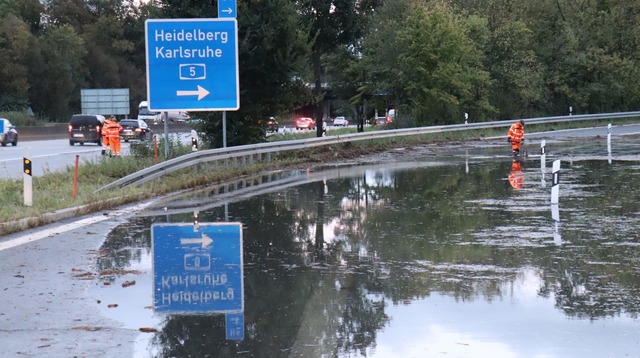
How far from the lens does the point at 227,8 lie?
28500 millimetres

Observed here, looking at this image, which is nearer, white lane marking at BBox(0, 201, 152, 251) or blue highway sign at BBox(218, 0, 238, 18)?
white lane marking at BBox(0, 201, 152, 251)

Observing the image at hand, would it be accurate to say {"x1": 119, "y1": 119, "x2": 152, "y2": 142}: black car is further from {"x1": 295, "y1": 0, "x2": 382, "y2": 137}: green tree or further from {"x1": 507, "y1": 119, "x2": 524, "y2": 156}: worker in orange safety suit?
{"x1": 507, "y1": 119, "x2": 524, "y2": 156}: worker in orange safety suit

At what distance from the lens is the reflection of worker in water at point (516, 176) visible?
937 inches

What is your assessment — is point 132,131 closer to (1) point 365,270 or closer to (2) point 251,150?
(2) point 251,150

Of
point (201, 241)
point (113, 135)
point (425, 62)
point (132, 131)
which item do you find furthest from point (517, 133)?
point (132, 131)

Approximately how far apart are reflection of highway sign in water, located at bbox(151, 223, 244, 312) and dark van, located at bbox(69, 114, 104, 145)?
115ft

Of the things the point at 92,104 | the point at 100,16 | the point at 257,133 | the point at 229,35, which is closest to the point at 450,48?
the point at 257,133

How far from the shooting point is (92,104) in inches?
2852

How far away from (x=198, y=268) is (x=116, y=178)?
43.5ft

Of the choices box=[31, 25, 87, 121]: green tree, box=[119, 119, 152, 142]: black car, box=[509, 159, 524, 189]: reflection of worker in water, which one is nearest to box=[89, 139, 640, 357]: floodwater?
box=[509, 159, 524, 189]: reflection of worker in water

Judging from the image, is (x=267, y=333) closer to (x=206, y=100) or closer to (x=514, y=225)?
(x=514, y=225)

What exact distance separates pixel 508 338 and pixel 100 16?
96.3m

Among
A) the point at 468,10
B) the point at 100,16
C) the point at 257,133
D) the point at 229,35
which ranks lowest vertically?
the point at 257,133

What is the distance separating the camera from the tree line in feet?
110
